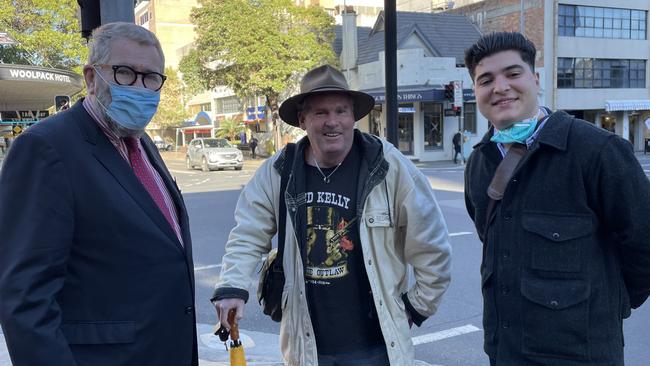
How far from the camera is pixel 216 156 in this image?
2552 cm

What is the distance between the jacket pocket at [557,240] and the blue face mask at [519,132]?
334 millimetres

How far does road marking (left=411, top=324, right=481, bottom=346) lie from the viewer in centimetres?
486

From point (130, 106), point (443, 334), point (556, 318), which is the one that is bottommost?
point (443, 334)

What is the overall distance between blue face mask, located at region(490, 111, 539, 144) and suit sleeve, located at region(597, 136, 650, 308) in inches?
12.0

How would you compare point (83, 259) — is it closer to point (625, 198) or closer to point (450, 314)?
point (625, 198)

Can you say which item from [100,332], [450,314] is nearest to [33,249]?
[100,332]

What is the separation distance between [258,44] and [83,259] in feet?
88.7

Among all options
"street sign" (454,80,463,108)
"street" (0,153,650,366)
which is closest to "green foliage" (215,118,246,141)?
"street sign" (454,80,463,108)

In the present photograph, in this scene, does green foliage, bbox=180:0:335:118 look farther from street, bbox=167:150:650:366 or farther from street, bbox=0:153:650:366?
street, bbox=0:153:650:366

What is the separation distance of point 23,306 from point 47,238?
0.75ft

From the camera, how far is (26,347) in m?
1.73

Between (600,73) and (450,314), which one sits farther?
(600,73)

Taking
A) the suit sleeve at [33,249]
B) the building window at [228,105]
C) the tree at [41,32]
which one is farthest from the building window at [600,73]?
the suit sleeve at [33,249]

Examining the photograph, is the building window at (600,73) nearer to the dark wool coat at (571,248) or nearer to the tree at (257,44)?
the tree at (257,44)
